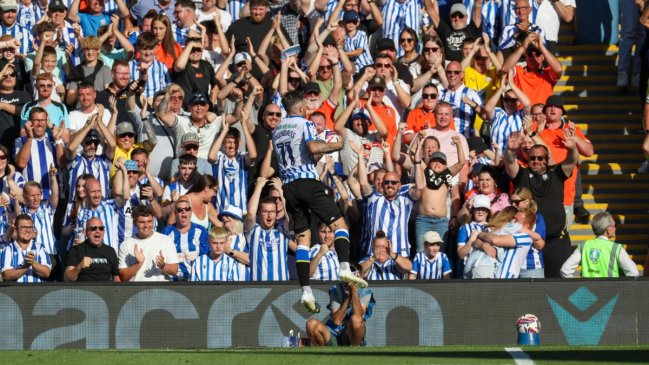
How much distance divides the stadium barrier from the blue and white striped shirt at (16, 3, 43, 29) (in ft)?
19.8

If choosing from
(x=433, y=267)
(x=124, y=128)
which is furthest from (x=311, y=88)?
(x=433, y=267)

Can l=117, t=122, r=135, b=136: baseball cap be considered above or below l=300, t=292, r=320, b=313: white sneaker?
above

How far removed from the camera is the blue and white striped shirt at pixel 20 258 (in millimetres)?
15609

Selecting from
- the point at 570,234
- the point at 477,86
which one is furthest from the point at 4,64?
the point at 570,234

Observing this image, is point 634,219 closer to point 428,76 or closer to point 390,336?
point 428,76

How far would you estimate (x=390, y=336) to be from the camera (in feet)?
48.5

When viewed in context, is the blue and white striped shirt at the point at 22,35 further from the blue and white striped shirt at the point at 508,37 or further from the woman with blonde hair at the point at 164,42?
the blue and white striped shirt at the point at 508,37

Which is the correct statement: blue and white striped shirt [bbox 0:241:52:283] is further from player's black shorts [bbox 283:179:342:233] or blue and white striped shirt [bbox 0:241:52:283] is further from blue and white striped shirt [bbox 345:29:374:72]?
blue and white striped shirt [bbox 345:29:374:72]

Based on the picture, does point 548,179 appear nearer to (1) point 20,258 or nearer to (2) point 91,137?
(2) point 91,137

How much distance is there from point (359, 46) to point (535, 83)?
2533 mm

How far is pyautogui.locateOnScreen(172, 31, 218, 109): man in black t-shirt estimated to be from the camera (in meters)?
18.4

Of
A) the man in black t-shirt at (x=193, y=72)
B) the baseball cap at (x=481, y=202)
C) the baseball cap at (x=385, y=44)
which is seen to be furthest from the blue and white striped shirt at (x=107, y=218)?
the baseball cap at (x=385, y=44)

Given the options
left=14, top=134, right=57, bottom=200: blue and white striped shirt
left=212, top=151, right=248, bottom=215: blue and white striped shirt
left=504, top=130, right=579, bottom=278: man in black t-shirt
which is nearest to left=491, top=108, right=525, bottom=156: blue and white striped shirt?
left=504, top=130, right=579, bottom=278: man in black t-shirt

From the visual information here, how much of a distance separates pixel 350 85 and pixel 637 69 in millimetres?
4484
